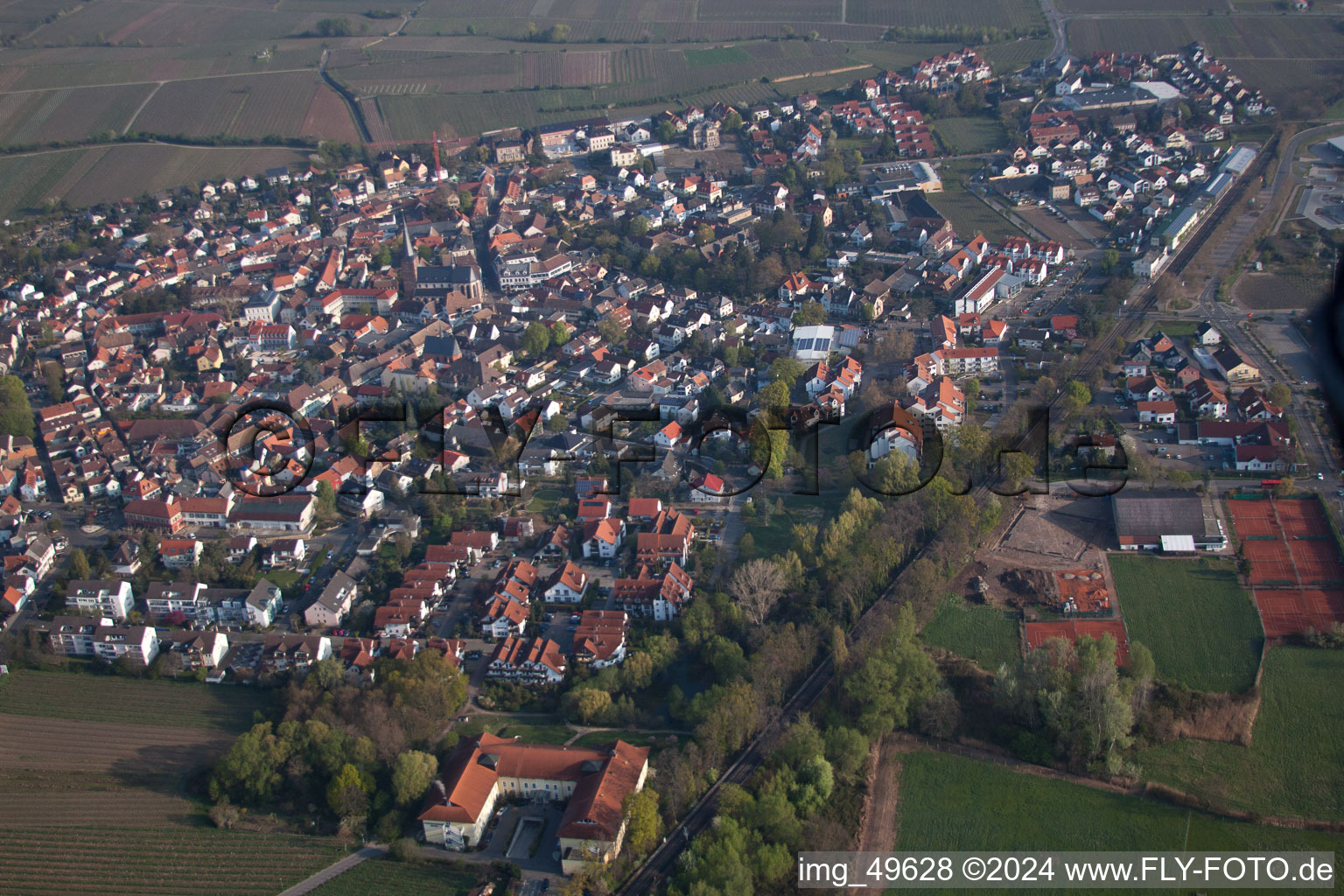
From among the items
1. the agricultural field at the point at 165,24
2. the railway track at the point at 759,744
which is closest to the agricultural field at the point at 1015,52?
the railway track at the point at 759,744

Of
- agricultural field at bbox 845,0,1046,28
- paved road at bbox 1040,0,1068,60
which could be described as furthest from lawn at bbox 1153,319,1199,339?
agricultural field at bbox 845,0,1046,28

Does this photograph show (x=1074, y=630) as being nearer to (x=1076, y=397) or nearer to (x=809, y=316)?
(x=1076, y=397)

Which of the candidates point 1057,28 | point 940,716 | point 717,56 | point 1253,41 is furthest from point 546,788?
point 1057,28

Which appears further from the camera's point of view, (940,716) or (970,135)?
(970,135)

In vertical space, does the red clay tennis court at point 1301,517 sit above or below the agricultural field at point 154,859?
above

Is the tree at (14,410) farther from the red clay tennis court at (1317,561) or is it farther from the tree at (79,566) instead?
the red clay tennis court at (1317,561)

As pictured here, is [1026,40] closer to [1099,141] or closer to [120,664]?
[1099,141]
